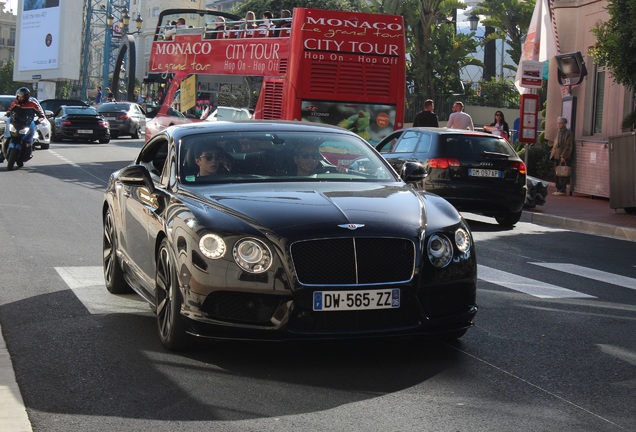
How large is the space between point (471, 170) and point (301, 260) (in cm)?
1079

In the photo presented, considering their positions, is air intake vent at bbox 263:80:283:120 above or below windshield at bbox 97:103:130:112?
below

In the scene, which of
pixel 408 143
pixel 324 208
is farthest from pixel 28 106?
pixel 324 208

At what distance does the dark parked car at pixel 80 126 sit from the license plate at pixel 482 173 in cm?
2715

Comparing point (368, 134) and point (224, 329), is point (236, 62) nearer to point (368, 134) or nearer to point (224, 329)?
point (368, 134)

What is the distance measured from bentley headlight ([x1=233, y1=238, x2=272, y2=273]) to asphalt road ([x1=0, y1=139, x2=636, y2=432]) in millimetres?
592

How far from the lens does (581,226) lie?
18.1 meters

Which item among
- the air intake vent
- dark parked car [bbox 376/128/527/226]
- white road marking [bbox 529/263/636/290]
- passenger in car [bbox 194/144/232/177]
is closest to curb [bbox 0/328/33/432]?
passenger in car [bbox 194/144/232/177]

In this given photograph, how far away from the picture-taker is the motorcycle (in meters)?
25.4

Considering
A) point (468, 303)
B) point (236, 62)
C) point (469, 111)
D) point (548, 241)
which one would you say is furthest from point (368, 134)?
point (469, 111)

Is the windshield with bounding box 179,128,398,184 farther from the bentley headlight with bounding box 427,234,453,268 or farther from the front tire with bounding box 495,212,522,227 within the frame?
the front tire with bounding box 495,212,522,227

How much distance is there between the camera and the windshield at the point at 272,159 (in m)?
7.64

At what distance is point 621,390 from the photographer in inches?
240

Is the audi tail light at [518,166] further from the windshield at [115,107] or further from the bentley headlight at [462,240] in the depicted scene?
the windshield at [115,107]

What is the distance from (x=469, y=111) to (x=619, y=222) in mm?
30939
